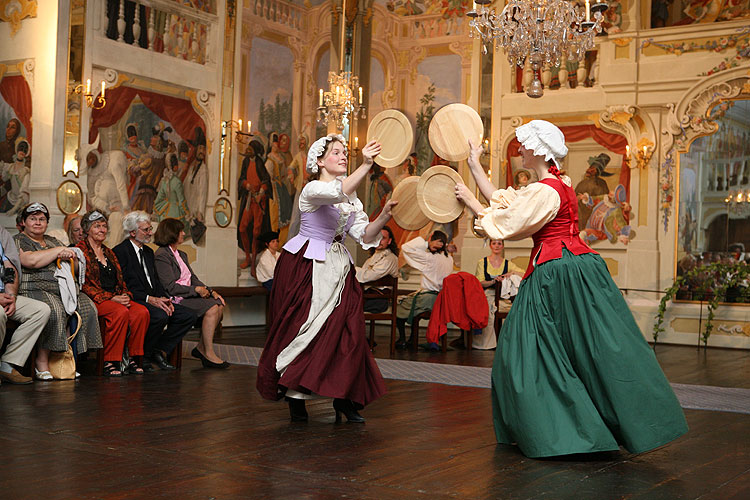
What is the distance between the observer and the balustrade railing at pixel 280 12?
11727 millimetres

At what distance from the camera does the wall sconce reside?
9.20 meters

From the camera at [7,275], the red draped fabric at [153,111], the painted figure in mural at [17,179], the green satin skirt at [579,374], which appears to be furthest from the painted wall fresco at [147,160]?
the green satin skirt at [579,374]

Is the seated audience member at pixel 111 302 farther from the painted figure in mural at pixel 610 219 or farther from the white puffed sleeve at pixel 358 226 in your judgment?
the painted figure in mural at pixel 610 219

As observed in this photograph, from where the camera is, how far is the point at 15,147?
30.2 ft

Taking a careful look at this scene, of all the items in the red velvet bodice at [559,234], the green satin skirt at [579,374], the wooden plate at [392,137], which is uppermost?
the wooden plate at [392,137]

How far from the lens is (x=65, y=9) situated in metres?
9.12

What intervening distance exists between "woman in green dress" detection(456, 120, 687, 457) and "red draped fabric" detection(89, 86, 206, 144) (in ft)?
21.6

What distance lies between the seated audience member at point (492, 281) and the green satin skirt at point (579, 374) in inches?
211

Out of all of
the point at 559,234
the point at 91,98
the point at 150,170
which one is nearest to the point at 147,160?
the point at 150,170

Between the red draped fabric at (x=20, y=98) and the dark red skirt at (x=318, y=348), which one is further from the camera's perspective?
the red draped fabric at (x=20, y=98)

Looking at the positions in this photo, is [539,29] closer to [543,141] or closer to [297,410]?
[543,141]

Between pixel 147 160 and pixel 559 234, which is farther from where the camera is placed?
pixel 147 160

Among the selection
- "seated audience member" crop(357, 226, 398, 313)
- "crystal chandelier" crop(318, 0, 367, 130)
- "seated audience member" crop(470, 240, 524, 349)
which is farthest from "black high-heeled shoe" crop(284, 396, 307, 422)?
"crystal chandelier" crop(318, 0, 367, 130)

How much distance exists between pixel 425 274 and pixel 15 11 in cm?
519
